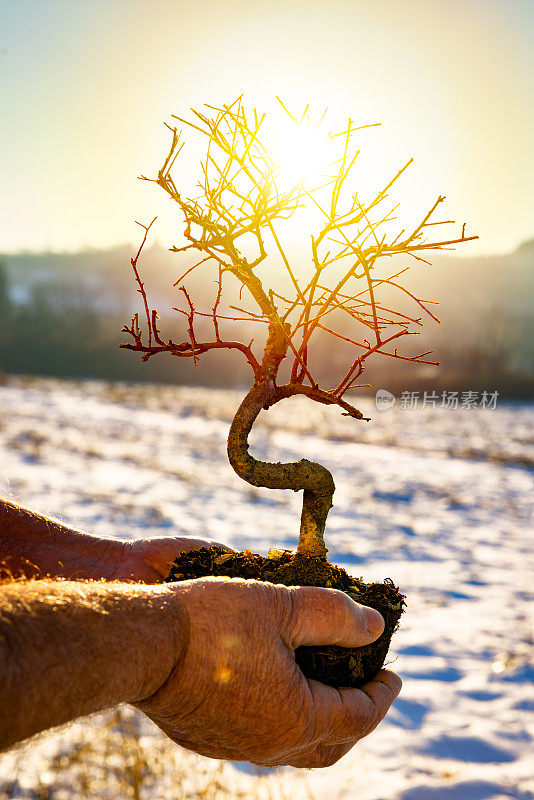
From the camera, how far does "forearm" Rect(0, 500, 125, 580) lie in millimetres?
2107

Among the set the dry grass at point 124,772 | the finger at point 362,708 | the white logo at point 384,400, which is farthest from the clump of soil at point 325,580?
the white logo at point 384,400

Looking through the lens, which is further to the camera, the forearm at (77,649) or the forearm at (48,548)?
the forearm at (48,548)

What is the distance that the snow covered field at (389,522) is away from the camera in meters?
3.00

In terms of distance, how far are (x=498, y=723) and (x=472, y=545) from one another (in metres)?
3.02

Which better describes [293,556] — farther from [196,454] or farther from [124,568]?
[196,454]

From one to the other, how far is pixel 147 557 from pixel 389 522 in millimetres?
5078

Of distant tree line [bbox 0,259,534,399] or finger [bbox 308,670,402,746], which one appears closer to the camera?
finger [bbox 308,670,402,746]

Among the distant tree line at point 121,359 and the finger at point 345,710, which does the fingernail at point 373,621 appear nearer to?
the finger at point 345,710

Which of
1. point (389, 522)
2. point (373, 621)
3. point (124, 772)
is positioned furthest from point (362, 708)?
point (389, 522)

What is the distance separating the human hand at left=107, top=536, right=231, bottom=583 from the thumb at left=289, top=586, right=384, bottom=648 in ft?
2.01

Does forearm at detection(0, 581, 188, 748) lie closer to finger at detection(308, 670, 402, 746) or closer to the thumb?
the thumb

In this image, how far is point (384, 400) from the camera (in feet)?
56.7

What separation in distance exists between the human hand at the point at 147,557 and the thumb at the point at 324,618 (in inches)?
24.1

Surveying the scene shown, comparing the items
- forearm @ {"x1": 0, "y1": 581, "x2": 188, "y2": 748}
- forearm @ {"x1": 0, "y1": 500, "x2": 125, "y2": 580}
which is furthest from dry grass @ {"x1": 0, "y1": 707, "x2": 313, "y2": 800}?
forearm @ {"x1": 0, "y1": 581, "x2": 188, "y2": 748}
